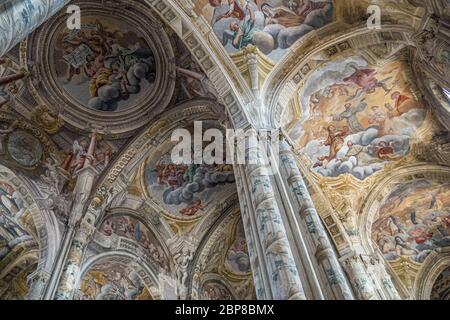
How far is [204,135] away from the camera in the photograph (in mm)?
10984

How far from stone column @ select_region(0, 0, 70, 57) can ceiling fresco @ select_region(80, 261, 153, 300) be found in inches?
334

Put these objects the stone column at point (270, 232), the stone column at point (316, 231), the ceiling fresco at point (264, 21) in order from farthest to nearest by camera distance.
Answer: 1. the ceiling fresco at point (264, 21)
2. the stone column at point (316, 231)
3. the stone column at point (270, 232)

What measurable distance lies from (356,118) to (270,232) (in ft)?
22.6

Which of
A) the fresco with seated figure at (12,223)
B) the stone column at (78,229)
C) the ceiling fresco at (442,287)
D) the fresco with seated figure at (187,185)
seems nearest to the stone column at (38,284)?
the stone column at (78,229)

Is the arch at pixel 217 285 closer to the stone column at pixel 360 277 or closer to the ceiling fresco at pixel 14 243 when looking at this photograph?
the stone column at pixel 360 277

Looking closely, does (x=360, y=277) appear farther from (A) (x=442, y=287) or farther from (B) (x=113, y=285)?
(A) (x=442, y=287)

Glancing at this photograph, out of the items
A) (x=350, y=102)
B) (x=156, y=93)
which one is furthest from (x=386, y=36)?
(x=156, y=93)

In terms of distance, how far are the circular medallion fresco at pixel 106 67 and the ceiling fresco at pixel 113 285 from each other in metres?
4.22

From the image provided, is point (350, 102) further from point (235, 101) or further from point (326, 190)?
point (235, 101)

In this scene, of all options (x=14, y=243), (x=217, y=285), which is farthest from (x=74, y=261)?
(x=217, y=285)

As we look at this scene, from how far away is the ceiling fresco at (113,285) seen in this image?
37.8ft

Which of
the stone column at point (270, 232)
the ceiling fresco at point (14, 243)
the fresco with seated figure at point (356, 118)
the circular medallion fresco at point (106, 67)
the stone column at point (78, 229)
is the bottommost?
the stone column at point (270, 232)

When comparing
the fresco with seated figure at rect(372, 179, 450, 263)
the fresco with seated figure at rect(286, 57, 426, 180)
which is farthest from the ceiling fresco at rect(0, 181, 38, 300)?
the fresco with seated figure at rect(372, 179, 450, 263)

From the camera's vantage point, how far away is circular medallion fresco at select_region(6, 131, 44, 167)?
10203 mm
